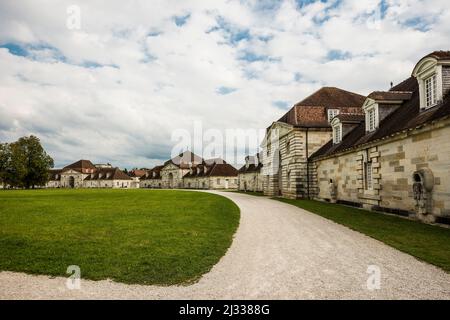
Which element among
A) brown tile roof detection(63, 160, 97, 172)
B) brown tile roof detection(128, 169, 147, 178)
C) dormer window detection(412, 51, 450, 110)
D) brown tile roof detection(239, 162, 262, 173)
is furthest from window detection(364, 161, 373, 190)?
brown tile roof detection(63, 160, 97, 172)

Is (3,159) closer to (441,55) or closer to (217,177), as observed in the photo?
(217,177)

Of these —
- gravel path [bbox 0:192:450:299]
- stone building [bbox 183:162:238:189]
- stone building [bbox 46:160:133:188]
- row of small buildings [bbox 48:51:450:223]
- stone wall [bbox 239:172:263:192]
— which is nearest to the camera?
gravel path [bbox 0:192:450:299]

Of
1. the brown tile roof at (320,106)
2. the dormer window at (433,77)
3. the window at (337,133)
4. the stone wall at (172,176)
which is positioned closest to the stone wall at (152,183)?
the stone wall at (172,176)

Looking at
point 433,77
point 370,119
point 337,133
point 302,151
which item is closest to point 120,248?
point 433,77

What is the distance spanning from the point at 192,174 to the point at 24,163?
37.8 meters

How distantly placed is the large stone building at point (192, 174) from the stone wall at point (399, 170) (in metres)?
51.5

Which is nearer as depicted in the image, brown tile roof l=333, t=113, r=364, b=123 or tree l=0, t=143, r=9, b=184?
brown tile roof l=333, t=113, r=364, b=123

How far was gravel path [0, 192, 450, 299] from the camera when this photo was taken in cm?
491

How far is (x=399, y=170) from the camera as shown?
45.5 ft

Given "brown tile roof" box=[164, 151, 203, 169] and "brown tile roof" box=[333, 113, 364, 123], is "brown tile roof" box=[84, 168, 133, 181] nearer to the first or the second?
"brown tile roof" box=[164, 151, 203, 169]

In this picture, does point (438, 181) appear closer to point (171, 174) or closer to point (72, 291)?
point (72, 291)
